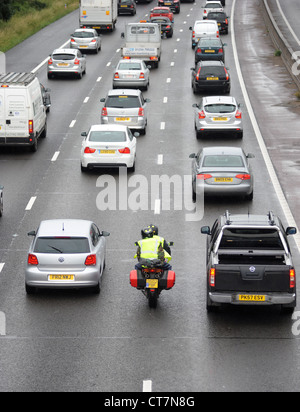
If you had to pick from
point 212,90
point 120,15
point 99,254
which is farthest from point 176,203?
point 120,15

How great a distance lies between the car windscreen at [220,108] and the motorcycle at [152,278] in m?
17.1

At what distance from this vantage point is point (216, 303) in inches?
628

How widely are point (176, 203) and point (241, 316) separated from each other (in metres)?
8.85

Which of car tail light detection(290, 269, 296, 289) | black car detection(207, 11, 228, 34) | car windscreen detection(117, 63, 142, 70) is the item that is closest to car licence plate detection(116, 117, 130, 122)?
car windscreen detection(117, 63, 142, 70)

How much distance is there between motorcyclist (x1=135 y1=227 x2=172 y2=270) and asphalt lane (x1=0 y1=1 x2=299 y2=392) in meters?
0.97

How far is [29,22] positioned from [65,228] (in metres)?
54.0

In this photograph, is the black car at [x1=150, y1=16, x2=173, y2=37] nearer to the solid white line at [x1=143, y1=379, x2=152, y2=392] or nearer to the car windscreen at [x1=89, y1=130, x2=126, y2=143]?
the car windscreen at [x1=89, y1=130, x2=126, y2=143]

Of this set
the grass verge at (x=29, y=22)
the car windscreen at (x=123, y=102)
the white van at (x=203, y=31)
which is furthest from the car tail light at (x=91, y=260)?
the grass verge at (x=29, y=22)

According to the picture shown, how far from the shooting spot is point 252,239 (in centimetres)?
1630

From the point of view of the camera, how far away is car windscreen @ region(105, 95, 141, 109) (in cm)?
3369

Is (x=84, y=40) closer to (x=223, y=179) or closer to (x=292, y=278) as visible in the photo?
(x=223, y=179)

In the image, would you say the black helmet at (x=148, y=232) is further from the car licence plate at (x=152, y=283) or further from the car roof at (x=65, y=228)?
the car roof at (x=65, y=228)

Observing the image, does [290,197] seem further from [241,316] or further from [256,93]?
[256,93]

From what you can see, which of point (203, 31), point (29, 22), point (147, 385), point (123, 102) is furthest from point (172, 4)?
point (147, 385)
